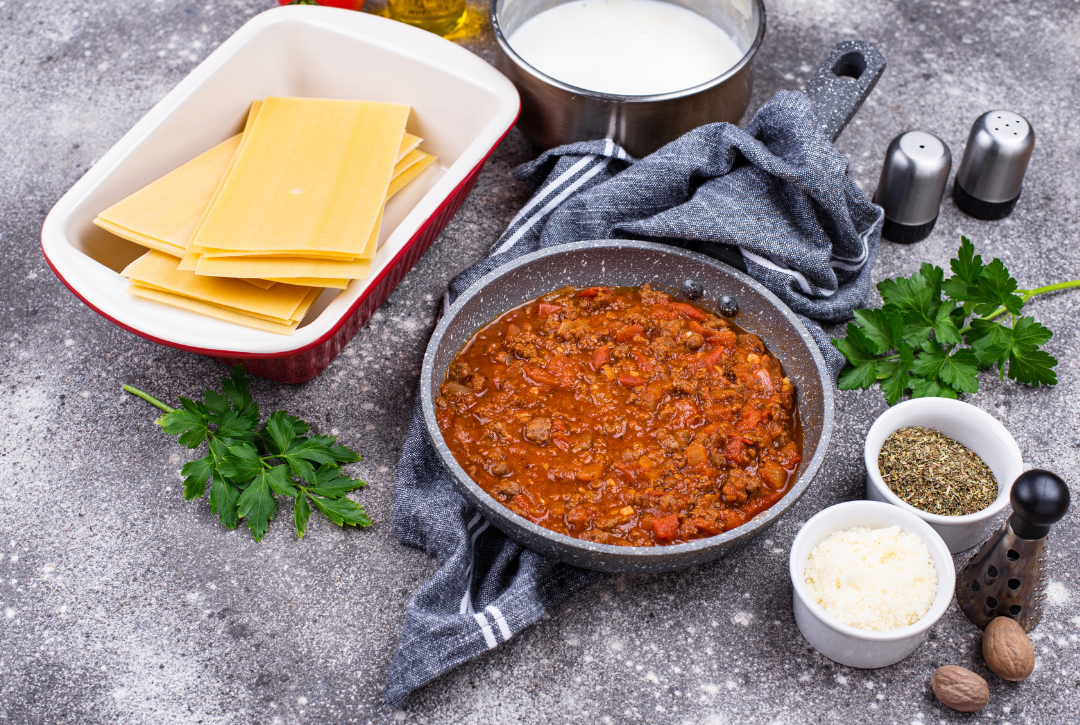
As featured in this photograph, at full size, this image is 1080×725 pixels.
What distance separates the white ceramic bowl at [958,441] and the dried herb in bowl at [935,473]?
0.02m

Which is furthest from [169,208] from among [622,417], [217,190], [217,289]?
[622,417]

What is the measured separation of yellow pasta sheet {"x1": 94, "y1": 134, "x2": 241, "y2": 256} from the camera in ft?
8.38

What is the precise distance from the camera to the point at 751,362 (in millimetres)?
2564

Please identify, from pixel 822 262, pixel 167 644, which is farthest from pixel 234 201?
pixel 822 262

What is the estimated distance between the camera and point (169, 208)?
265 cm

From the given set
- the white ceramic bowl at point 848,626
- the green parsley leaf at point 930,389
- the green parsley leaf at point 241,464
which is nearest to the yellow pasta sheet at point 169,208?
the green parsley leaf at point 241,464

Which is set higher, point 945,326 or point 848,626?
point 945,326

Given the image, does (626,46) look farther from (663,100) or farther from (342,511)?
(342,511)

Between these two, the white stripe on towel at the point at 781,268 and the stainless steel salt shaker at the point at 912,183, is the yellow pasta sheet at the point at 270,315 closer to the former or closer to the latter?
the white stripe on towel at the point at 781,268

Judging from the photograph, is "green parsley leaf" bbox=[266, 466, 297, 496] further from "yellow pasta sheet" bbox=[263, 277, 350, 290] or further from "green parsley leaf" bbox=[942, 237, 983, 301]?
"green parsley leaf" bbox=[942, 237, 983, 301]

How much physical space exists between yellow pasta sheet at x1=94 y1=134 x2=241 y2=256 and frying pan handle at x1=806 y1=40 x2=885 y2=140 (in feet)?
5.90

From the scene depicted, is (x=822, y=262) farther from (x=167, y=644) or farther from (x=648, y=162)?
(x=167, y=644)

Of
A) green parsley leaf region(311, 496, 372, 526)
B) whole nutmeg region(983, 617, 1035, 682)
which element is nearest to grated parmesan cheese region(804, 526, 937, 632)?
whole nutmeg region(983, 617, 1035, 682)

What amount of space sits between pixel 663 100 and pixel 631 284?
0.55m
